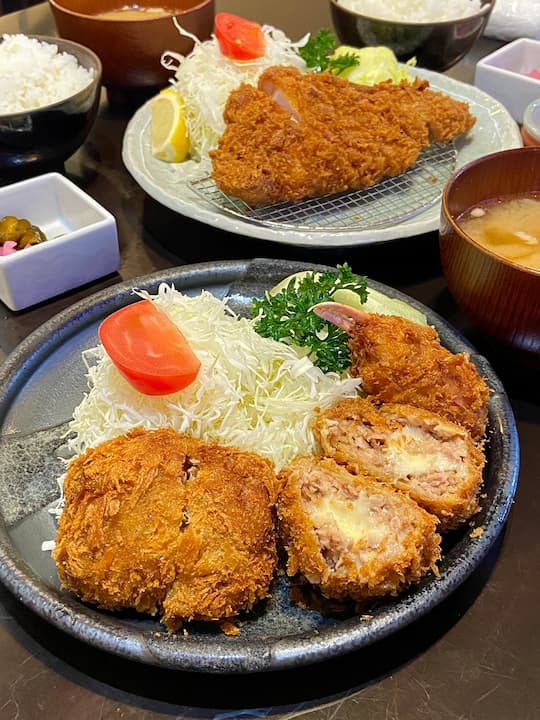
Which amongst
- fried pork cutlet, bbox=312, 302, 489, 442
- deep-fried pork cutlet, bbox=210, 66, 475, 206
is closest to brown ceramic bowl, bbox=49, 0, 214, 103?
deep-fried pork cutlet, bbox=210, 66, 475, 206

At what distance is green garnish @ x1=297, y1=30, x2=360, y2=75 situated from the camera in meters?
3.63

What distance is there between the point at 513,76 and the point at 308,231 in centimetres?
192

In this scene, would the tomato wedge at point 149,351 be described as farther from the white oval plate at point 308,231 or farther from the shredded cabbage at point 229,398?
the white oval plate at point 308,231

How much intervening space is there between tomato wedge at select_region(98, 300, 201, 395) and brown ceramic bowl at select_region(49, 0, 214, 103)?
2.31 meters

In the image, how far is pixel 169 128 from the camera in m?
3.25

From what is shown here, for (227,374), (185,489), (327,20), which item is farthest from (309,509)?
(327,20)

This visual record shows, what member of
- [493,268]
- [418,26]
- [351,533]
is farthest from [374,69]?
[351,533]

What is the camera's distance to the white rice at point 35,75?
325cm

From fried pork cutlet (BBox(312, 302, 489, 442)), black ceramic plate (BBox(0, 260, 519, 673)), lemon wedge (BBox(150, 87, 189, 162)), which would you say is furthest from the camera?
lemon wedge (BBox(150, 87, 189, 162))

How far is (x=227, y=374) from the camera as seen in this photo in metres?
2.07

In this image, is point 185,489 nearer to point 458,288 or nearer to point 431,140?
point 458,288

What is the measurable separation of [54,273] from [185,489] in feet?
4.32

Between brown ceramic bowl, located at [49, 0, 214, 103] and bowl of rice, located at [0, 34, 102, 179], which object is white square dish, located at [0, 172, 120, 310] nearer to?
bowl of rice, located at [0, 34, 102, 179]

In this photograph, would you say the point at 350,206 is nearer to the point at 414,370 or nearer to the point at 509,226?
the point at 509,226
